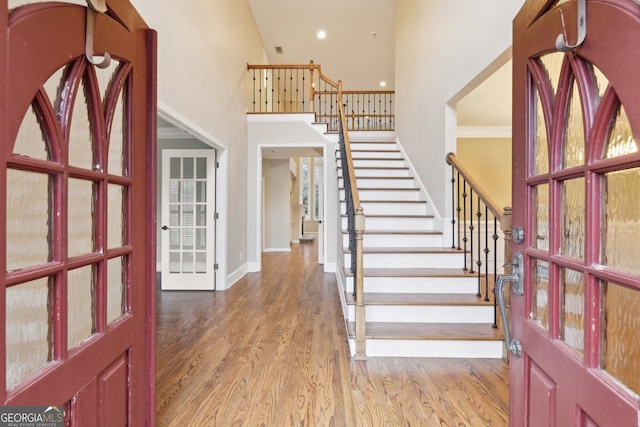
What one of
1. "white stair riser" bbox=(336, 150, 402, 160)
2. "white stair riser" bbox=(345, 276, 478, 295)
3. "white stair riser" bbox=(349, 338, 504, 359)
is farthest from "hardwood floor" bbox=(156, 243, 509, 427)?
"white stair riser" bbox=(336, 150, 402, 160)

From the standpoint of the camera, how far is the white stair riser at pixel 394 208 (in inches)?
157

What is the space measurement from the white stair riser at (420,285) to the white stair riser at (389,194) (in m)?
1.67

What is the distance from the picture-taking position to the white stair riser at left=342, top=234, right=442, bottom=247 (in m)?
3.46

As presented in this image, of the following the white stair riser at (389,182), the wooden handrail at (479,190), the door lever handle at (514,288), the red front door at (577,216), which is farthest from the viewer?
the white stair riser at (389,182)

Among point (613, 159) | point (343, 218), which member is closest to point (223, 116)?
point (343, 218)

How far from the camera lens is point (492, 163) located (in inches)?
214

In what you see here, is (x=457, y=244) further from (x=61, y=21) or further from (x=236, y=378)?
(x=61, y=21)

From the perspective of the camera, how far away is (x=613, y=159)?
674 mm

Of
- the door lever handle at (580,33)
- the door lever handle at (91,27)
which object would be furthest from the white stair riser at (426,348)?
the door lever handle at (91,27)

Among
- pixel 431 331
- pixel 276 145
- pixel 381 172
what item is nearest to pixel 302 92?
pixel 276 145

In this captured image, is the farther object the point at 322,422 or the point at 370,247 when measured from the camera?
the point at 370,247

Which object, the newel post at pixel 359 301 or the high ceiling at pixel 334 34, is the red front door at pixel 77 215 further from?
the high ceiling at pixel 334 34

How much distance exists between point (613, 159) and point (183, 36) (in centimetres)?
338

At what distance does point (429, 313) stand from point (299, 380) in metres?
1.17
